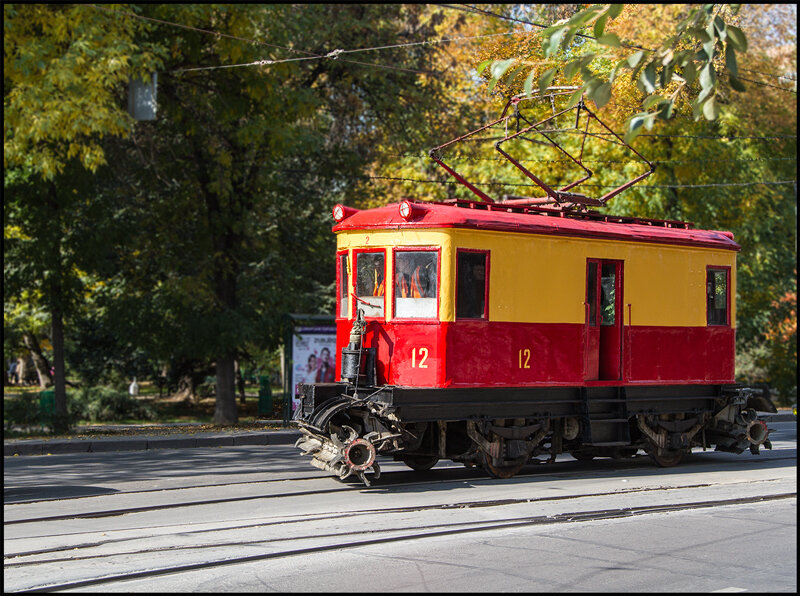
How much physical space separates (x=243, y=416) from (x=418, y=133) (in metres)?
9.33

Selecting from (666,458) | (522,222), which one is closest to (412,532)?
(522,222)

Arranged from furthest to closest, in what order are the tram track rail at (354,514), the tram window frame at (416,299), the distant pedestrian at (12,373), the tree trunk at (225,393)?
the distant pedestrian at (12,373)
the tree trunk at (225,393)
the tram window frame at (416,299)
the tram track rail at (354,514)

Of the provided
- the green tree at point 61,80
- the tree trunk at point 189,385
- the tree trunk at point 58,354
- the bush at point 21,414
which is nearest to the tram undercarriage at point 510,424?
the green tree at point 61,80

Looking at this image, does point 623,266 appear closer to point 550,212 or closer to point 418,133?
point 550,212

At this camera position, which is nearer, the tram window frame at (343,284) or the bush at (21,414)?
the tram window frame at (343,284)

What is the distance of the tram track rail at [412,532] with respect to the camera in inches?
298

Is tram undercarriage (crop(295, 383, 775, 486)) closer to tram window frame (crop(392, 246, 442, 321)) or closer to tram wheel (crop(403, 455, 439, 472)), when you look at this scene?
tram wheel (crop(403, 455, 439, 472))

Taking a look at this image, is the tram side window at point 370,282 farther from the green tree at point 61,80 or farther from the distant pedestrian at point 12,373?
the distant pedestrian at point 12,373

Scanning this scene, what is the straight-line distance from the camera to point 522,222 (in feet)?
43.4

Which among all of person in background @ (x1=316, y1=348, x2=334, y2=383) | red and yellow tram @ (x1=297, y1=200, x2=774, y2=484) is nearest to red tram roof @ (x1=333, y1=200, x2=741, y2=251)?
red and yellow tram @ (x1=297, y1=200, x2=774, y2=484)

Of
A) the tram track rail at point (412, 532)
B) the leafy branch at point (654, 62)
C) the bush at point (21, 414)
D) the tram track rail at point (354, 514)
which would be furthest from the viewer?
the bush at point (21, 414)

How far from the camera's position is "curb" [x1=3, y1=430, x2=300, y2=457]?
1639 cm

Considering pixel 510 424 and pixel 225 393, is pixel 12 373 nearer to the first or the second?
pixel 225 393

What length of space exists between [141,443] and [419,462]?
18.5ft
